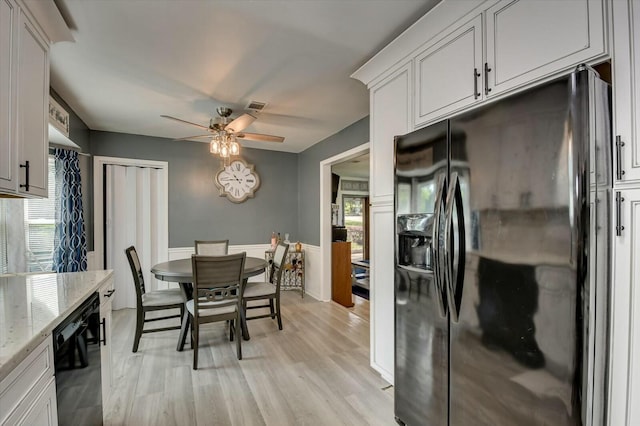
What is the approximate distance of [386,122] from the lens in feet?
7.55

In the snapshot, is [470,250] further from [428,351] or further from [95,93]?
[95,93]

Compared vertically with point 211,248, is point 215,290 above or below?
below

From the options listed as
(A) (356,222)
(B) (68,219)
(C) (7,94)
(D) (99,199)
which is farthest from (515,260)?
(A) (356,222)

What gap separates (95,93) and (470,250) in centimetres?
354

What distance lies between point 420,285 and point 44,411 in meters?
1.68

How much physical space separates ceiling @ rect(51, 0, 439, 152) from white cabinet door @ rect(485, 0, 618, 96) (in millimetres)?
504

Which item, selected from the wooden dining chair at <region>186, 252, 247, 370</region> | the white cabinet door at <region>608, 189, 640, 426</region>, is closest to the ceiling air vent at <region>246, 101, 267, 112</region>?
the wooden dining chair at <region>186, 252, 247, 370</region>

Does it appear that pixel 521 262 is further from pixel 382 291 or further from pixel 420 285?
pixel 382 291

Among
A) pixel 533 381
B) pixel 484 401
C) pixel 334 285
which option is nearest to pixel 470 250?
pixel 533 381

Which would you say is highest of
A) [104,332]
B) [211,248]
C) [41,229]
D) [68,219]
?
[68,219]

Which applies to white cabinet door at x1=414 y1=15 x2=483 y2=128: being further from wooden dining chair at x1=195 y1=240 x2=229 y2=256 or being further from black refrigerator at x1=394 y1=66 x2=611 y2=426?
wooden dining chair at x1=195 y1=240 x2=229 y2=256

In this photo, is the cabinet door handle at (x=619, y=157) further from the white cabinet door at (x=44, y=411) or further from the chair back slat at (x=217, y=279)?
the chair back slat at (x=217, y=279)

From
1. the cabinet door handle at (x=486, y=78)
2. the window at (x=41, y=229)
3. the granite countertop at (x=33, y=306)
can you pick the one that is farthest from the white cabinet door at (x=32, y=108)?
the cabinet door handle at (x=486, y=78)

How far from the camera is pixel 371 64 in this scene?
7.56 ft
